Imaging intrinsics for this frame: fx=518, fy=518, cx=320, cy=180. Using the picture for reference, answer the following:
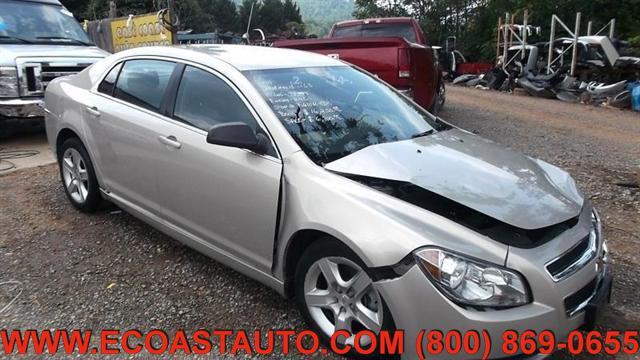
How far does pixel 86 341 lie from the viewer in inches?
116

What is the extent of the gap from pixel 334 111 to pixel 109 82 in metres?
2.08

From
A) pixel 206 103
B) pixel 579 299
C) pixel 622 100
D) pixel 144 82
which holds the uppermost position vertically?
pixel 144 82

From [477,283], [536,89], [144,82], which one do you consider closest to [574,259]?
[477,283]

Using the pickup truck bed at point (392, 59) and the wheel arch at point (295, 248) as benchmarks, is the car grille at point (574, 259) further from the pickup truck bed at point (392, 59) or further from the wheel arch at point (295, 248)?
the pickup truck bed at point (392, 59)

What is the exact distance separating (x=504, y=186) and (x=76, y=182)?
371cm

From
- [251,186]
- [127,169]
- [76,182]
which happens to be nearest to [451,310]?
[251,186]

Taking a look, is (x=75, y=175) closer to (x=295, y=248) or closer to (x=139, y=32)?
(x=295, y=248)

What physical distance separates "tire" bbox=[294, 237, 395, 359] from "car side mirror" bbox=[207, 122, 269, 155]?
67 centimetres

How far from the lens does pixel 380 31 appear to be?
31.7 feet

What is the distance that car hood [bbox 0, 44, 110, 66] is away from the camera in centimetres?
714

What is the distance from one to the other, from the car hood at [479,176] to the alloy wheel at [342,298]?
51cm

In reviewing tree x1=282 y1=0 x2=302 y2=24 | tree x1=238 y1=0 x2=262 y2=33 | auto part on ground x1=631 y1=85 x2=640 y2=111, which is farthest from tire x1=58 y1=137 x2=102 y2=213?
tree x1=282 y1=0 x2=302 y2=24

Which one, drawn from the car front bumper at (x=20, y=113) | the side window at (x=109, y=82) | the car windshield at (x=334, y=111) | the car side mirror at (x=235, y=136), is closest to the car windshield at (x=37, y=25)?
the car front bumper at (x=20, y=113)

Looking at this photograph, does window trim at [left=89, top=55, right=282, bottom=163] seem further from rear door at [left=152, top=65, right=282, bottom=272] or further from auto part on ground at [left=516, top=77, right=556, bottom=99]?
auto part on ground at [left=516, top=77, right=556, bottom=99]
